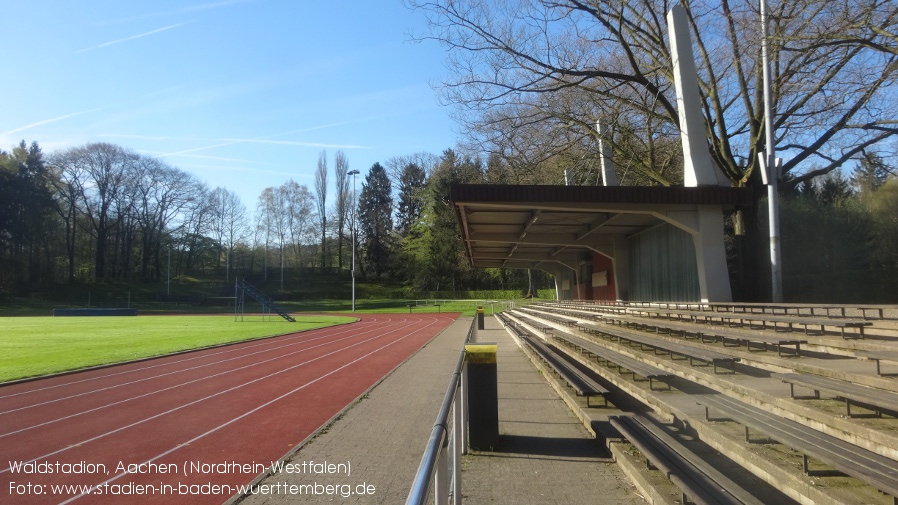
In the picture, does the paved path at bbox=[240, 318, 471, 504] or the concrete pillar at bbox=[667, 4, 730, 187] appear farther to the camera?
the concrete pillar at bbox=[667, 4, 730, 187]

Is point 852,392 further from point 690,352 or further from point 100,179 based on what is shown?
point 100,179

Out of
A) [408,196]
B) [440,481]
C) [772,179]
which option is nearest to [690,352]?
[440,481]

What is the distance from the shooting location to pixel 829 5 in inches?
394

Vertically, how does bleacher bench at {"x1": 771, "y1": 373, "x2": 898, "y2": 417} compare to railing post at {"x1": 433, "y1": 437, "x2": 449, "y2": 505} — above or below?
above

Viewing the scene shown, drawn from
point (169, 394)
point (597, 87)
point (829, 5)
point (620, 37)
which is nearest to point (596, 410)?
point (829, 5)

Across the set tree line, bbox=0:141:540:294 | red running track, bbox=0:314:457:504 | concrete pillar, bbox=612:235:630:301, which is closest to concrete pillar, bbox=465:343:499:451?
red running track, bbox=0:314:457:504

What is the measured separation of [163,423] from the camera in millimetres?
9828

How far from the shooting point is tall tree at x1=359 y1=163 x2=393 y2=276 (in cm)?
9238

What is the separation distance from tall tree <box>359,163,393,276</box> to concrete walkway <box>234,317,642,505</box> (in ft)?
266

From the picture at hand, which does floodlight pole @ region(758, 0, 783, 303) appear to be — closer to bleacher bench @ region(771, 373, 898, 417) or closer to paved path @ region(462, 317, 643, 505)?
paved path @ region(462, 317, 643, 505)

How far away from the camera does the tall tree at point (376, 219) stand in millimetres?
92375

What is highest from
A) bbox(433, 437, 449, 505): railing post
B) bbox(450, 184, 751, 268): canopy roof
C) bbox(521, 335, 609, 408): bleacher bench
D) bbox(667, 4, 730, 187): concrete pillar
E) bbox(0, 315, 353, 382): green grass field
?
bbox(667, 4, 730, 187): concrete pillar

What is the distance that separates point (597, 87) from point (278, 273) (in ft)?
271

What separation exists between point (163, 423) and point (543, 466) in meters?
6.64
